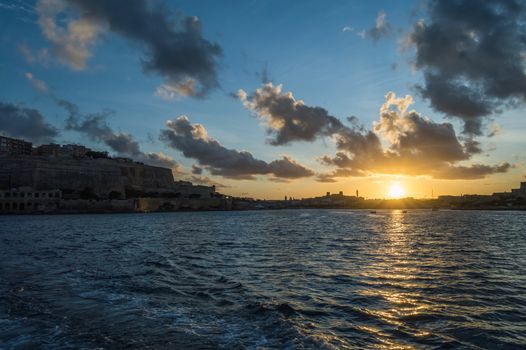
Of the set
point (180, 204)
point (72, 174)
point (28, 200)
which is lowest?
point (180, 204)

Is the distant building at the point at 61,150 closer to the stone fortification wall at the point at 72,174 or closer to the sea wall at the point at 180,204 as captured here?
the stone fortification wall at the point at 72,174

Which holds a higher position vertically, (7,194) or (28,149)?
(28,149)

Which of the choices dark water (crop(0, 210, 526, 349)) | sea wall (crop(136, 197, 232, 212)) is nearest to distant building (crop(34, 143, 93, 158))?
sea wall (crop(136, 197, 232, 212))

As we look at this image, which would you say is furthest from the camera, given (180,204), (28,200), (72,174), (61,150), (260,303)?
(61,150)

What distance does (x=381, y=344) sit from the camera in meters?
8.88

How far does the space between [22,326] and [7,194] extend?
11919 centimetres

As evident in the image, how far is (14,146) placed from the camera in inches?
7293

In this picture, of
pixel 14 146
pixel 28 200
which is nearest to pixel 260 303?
pixel 28 200

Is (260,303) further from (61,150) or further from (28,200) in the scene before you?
(61,150)

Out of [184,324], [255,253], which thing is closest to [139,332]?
[184,324]

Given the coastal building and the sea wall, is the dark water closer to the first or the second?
the coastal building

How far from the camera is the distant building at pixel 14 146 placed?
178 meters

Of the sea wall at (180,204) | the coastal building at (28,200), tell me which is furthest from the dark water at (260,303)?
the sea wall at (180,204)

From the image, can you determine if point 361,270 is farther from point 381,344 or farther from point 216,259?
point 381,344
